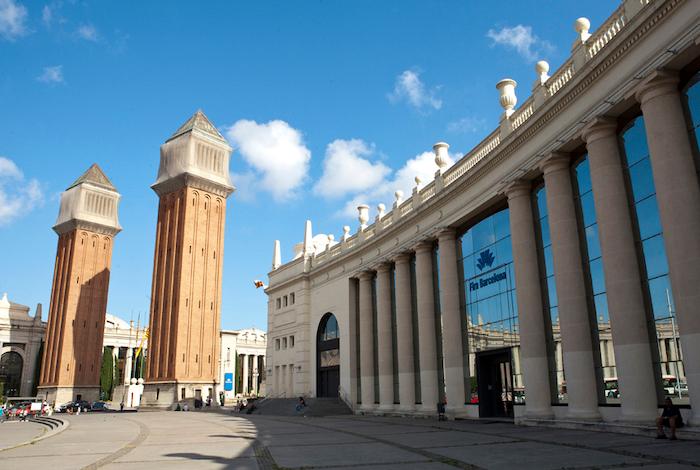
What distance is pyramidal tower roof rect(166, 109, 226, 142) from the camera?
8000 centimetres

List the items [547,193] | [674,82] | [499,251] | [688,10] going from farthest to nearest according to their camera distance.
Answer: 1. [499,251]
2. [547,193]
3. [674,82]
4. [688,10]

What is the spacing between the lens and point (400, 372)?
114 feet

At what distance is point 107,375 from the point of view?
10769cm

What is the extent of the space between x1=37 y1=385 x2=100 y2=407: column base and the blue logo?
276 feet

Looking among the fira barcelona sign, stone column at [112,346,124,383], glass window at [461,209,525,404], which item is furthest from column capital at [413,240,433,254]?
stone column at [112,346,124,383]

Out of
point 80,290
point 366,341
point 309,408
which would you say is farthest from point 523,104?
point 80,290

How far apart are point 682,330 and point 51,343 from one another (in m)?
102

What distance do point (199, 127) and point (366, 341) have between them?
5237 centimetres

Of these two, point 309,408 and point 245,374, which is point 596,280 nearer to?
point 309,408

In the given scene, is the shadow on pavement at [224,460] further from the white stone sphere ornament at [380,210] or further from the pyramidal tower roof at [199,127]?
the pyramidal tower roof at [199,127]

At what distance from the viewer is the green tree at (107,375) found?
107 meters

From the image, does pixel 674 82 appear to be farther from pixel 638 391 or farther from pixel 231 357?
pixel 231 357

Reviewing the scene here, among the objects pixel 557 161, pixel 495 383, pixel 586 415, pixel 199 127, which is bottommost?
pixel 586 415

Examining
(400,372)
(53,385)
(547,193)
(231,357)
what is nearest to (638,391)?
(547,193)
